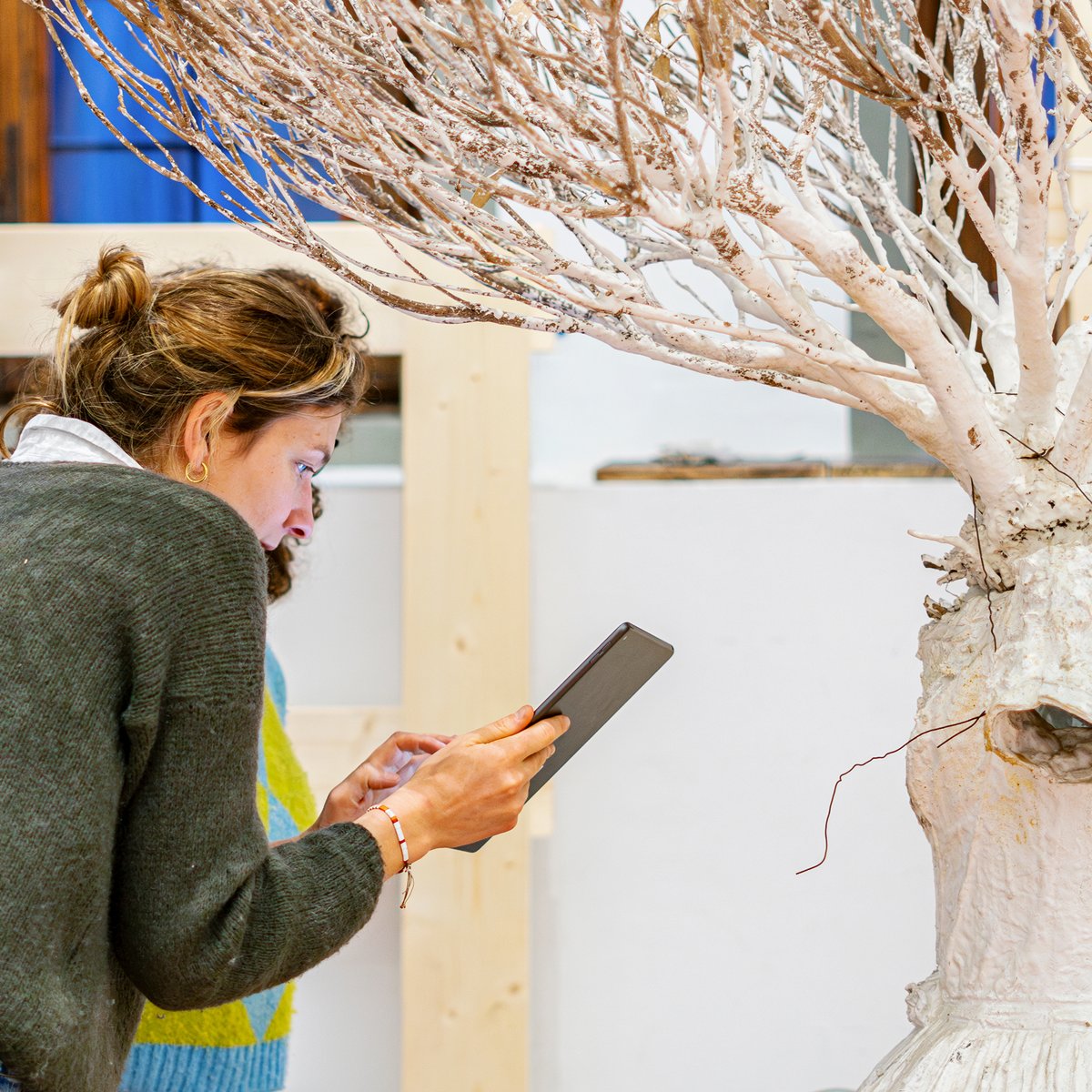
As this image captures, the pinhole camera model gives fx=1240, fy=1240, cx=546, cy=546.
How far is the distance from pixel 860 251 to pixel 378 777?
0.63m

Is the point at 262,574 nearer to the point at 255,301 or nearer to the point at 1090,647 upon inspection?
the point at 255,301

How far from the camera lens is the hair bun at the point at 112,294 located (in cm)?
91

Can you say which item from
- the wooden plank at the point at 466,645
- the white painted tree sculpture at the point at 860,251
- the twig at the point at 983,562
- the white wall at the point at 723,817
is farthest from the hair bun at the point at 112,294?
the white wall at the point at 723,817

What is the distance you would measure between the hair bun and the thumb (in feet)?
1.31

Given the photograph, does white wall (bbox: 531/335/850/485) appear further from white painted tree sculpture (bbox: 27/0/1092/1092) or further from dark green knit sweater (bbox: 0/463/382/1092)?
dark green knit sweater (bbox: 0/463/382/1092)

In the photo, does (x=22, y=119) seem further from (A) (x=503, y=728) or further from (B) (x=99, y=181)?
(A) (x=503, y=728)

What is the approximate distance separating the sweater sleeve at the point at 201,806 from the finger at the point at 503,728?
163 millimetres

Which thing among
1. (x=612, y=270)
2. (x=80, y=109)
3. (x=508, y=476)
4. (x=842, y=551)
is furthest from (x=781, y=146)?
(x=80, y=109)

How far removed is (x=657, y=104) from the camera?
3.15 feet

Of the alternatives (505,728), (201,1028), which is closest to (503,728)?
(505,728)

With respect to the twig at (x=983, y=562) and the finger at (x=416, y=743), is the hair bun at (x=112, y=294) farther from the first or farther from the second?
the twig at (x=983, y=562)

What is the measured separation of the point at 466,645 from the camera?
5.63 ft

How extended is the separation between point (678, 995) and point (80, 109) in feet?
5.42

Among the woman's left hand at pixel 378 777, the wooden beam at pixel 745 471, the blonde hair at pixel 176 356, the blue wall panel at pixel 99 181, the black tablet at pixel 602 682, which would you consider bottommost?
the woman's left hand at pixel 378 777
